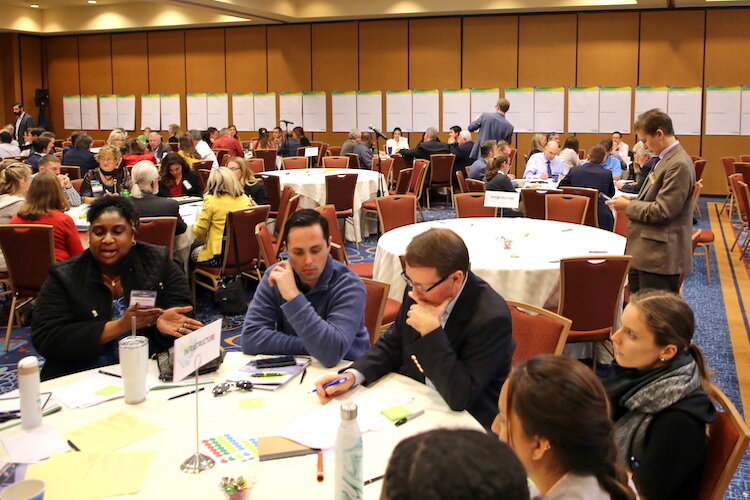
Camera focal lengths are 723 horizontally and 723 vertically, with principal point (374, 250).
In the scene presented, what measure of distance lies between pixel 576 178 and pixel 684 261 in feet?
10.5

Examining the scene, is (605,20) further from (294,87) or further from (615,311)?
(615,311)

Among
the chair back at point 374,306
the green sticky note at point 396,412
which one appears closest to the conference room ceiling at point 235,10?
the chair back at point 374,306

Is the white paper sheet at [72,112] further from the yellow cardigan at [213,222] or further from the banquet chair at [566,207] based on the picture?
the banquet chair at [566,207]

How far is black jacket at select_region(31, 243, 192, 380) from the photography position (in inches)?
115

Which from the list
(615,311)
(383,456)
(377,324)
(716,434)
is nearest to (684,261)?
(615,311)

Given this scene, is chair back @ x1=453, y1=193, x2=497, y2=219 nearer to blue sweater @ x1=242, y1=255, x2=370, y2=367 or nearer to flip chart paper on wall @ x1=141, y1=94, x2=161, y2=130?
blue sweater @ x1=242, y1=255, x2=370, y2=367

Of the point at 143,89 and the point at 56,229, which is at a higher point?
the point at 143,89

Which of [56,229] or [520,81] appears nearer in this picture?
[56,229]

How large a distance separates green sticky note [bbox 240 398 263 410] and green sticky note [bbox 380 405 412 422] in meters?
0.40

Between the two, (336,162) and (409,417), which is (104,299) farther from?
(336,162)

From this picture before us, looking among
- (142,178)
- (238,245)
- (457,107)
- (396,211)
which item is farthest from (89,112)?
(396,211)

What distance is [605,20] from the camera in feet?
44.9

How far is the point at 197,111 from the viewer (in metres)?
17.3

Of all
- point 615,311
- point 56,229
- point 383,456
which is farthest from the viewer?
point 56,229
